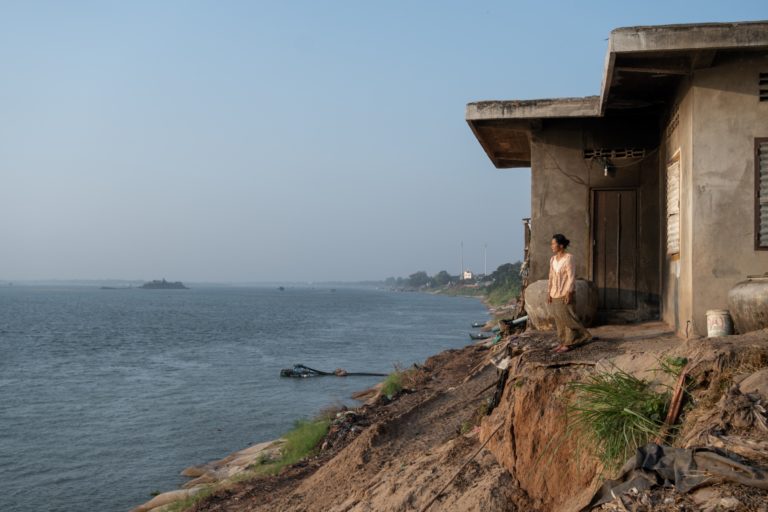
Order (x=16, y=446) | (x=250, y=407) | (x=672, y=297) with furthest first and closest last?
(x=250, y=407) → (x=16, y=446) → (x=672, y=297)

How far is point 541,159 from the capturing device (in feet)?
41.1

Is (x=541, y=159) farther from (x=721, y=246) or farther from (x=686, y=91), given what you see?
(x=721, y=246)

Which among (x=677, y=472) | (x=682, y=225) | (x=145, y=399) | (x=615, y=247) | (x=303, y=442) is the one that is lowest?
(x=145, y=399)

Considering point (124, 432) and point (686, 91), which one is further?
point (124, 432)

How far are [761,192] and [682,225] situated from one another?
1086 millimetres

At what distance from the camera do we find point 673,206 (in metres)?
10.3

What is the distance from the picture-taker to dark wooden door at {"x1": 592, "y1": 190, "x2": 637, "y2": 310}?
1218 cm

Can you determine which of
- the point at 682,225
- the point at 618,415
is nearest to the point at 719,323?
the point at 682,225

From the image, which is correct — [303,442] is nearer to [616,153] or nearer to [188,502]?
[188,502]

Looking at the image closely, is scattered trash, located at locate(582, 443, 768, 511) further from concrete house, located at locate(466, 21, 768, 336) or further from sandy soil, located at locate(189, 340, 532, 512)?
concrete house, located at locate(466, 21, 768, 336)

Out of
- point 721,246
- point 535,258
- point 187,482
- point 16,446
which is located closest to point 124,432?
point 16,446

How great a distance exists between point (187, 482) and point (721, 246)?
37.2 feet

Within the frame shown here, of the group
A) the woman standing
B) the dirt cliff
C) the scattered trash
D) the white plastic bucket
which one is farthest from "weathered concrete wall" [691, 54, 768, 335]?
the scattered trash

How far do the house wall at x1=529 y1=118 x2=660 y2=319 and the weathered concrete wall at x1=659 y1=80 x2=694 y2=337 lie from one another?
83 cm
